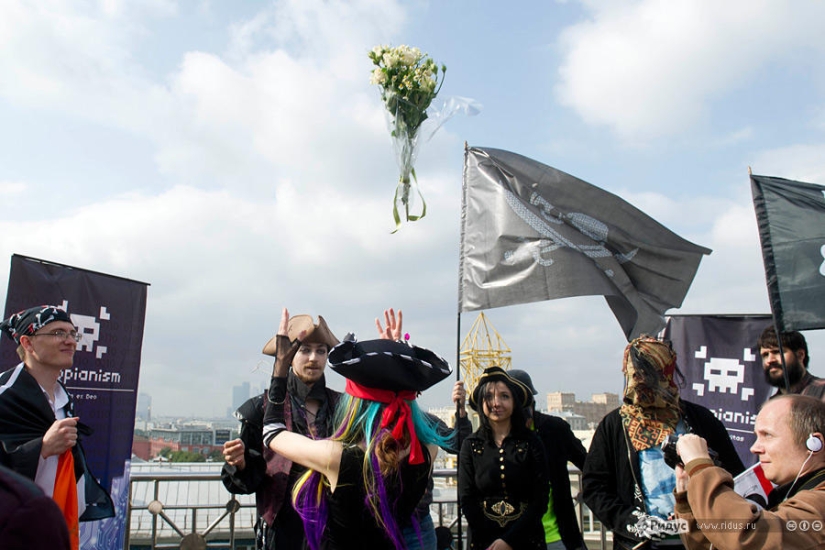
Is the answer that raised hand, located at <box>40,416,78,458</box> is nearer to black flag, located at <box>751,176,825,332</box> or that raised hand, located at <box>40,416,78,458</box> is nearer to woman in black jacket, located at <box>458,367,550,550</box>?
woman in black jacket, located at <box>458,367,550,550</box>

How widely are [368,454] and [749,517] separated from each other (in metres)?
1.36

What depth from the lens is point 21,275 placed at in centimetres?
482

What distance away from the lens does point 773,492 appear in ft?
7.68

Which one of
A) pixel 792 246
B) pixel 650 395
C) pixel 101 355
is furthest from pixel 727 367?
pixel 101 355

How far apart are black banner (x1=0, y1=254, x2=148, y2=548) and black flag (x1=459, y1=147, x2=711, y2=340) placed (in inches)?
117

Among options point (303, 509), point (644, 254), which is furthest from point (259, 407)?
point (644, 254)

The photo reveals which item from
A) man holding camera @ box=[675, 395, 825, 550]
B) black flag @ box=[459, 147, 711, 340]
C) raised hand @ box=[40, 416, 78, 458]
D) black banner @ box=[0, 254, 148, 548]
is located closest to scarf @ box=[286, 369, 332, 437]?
raised hand @ box=[40, 416, 78, 458]

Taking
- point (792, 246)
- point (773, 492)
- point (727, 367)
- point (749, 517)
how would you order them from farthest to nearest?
point (727, 367), point (792, 246), point (773, 492), point (749, 517)

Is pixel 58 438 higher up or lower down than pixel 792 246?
lower down

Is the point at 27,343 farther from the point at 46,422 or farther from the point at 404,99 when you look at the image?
the point at 404,99

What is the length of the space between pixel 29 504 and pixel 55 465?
2.99 meters

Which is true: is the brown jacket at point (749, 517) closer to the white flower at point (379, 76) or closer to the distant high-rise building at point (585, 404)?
the white flower at point (379, 76)

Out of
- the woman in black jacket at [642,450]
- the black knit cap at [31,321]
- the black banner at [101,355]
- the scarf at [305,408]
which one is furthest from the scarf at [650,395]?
the black banner at [101,355]

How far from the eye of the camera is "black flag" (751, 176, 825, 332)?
4.04 m
